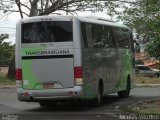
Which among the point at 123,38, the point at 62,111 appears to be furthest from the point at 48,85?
the point at 123,38

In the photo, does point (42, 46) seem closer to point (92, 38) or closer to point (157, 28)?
point (92, 38)

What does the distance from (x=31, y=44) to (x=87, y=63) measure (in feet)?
6.81

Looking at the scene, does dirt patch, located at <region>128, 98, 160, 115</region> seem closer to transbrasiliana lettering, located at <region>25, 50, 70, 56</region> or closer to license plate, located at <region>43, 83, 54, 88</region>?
license plate, located at <region>43, 83, 54, 88</region>

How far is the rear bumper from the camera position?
18.5 m

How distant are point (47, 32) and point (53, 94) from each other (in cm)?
219

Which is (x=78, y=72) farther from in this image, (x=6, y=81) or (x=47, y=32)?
(x=6, y=81)

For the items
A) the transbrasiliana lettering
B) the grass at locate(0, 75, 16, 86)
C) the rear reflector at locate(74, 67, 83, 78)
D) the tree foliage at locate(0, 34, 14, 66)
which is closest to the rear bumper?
the rear reflector at locate(74, 67, 83, 78)

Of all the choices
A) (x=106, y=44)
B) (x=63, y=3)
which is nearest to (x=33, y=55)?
(x=106, y=44)

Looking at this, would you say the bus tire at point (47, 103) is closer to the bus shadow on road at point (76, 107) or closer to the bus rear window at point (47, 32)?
the bus shadow on road at point (76, 107)

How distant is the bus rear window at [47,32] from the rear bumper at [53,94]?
→ 1.73m

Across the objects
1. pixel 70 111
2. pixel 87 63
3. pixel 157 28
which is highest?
pixel 157 28

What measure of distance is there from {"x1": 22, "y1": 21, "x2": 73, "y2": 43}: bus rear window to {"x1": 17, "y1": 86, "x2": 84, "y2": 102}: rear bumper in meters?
1.73

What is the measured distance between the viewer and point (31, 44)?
19.1 m

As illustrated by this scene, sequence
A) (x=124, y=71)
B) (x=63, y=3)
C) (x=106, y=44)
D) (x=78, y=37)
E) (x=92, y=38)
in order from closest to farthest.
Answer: (x=78, y=37)
(x=92, y=38)
(x=106, y=44)
(x=124, y=71)
(x=63, y=3)
